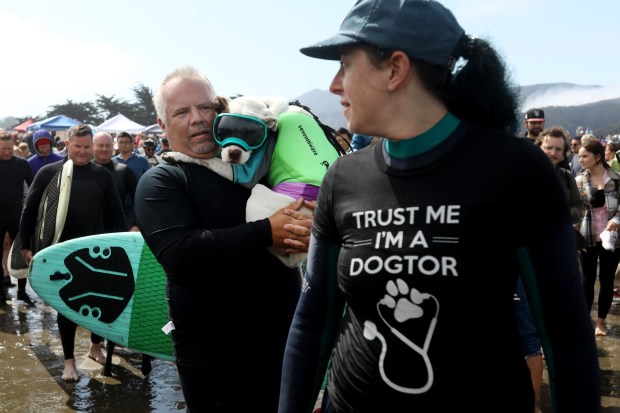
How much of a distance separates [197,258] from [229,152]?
1.17 feet

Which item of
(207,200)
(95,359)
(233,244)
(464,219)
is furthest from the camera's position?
(95,359)

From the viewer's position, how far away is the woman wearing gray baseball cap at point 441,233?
4.08ft

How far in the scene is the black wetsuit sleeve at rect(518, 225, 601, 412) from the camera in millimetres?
1230

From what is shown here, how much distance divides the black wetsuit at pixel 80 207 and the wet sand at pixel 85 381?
31 centimetres

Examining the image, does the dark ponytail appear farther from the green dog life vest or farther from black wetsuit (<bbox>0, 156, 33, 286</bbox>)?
black wetsuit (<bbox>0, 156, 33, 286</bbox>)

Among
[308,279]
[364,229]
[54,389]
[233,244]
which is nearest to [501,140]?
[364,229]

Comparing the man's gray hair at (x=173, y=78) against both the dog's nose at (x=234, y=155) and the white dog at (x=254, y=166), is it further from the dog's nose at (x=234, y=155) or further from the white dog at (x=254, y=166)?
the dog's nose at (x=234, y=155)

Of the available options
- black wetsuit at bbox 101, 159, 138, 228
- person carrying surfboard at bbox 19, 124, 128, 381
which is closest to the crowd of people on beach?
person carrying surfboard at bbox 19, 124, 128, 381

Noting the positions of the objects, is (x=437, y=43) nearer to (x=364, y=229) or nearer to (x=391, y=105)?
(x=391, y=105)

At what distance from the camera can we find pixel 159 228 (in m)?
2.06

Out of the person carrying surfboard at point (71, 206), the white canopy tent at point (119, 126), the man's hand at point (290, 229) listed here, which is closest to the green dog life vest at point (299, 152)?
the man's hand at point (290, 229)

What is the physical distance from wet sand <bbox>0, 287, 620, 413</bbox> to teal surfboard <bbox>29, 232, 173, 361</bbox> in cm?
58

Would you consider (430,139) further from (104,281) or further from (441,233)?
(104,281)

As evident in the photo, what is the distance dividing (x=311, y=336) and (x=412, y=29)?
2.41ft
